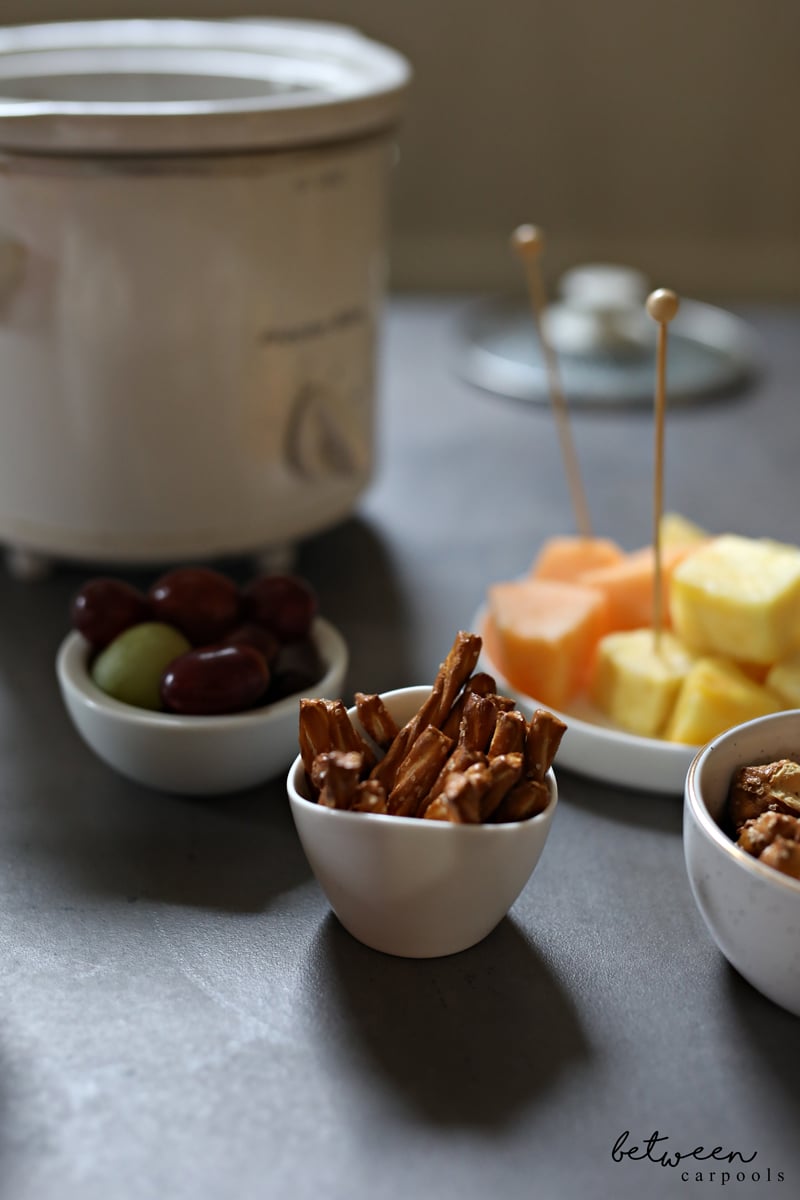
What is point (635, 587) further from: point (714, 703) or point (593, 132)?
point (593, 132)

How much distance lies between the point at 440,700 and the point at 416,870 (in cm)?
10

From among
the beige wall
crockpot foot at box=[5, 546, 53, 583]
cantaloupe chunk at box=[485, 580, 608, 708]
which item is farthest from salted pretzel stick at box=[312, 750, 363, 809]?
the beige wall

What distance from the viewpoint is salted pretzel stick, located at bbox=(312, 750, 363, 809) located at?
1.81ft

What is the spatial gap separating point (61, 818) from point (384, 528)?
0.44 meters

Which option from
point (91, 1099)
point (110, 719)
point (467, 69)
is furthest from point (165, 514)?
point (467, 69)

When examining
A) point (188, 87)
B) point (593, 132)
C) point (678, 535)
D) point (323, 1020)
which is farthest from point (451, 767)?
point (593, 132)

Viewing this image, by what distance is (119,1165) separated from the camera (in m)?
0.48

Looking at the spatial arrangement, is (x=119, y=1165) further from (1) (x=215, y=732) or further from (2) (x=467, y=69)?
(2) (x=467, y=69)

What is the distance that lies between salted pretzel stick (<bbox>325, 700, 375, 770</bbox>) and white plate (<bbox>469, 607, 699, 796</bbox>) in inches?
6.2

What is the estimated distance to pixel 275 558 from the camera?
94 centimetres

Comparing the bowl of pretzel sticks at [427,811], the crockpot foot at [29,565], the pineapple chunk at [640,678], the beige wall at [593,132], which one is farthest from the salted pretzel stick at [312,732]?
the beige wall at [593,132]

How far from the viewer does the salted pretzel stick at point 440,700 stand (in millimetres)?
598

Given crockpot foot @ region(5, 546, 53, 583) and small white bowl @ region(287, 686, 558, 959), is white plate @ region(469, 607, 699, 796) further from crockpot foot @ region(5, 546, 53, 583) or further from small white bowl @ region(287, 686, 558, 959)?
crockpot foot @ region(5, 546, 53, 583)

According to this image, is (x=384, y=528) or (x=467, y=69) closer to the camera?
(x=384, y=528)
